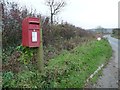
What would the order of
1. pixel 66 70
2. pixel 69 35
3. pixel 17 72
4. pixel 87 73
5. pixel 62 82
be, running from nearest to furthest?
pixel 17 72 < pixel 62 82 < pixel 66 70 < pixel 87 73 < pixel 69 35

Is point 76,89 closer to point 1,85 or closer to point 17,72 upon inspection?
point 17,72

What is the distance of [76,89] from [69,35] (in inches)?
485

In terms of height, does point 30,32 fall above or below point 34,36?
above

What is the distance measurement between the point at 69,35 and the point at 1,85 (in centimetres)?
1418

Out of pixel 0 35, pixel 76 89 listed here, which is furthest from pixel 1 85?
pixel 0 35

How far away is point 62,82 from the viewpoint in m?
6.54

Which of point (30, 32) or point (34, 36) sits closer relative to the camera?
point (30, 32)

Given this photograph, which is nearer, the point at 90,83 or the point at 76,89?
the point at 76,89

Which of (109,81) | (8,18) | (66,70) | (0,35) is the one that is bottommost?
(109,81)

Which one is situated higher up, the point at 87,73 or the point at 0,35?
the point at 0,35

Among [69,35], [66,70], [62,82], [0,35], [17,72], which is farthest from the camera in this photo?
[69,35]

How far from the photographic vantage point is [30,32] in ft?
19.5

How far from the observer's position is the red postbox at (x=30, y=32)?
5.91m

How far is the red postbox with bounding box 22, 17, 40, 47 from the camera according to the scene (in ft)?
19.4
